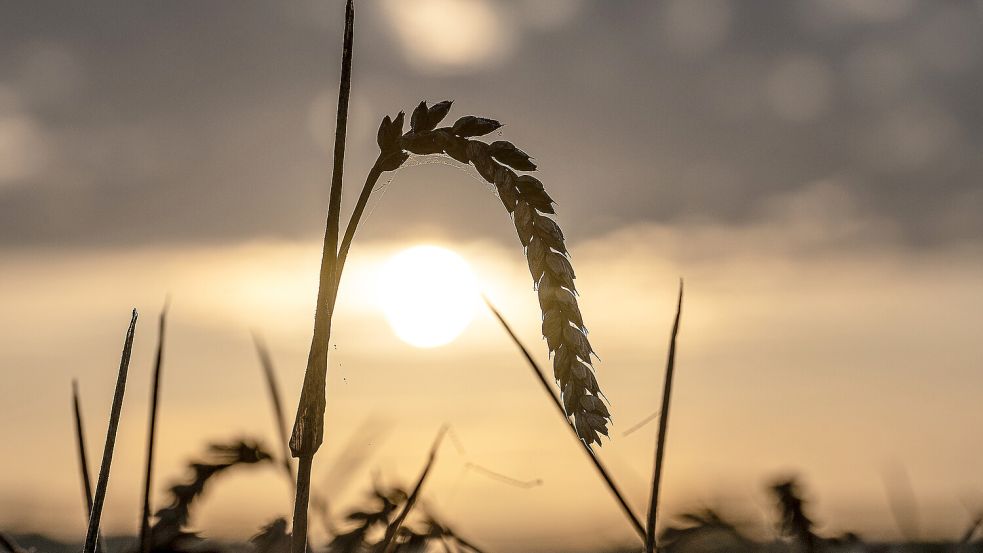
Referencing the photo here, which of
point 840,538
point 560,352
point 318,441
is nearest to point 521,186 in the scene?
point 560,352

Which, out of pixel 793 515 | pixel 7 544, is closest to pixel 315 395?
pixel 7 544

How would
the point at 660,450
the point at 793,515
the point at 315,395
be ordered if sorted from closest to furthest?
1. the point at 315,395
2. the point at 660,450
3. the point at 793,515

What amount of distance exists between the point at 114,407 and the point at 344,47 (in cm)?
77

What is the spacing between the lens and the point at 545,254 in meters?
1.61

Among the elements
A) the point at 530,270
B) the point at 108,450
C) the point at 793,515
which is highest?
the point at 530,270

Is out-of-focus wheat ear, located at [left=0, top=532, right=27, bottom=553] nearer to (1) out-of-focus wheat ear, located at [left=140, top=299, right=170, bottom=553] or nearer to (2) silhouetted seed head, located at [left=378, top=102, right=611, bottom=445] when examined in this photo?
(1) out-of-focus wheat ear, located at [left=140, top=299, right=170, bottom=553]

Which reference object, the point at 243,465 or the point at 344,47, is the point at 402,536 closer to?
the point at 243,465

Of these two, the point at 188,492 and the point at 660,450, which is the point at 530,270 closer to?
the point at 660,450

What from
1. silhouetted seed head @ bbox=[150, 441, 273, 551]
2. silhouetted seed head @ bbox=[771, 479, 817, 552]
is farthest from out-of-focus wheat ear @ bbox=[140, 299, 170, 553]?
silhouetted seed head @ bbox=[771, 479, 817, 552]

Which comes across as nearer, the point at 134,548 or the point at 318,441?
the point at 318,441

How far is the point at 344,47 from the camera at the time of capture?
1.73m

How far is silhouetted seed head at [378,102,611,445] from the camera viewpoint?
1.54 m

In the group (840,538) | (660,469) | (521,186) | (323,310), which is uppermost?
(521,186)

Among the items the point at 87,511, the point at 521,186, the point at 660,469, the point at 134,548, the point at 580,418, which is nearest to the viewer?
the point at 580,418
